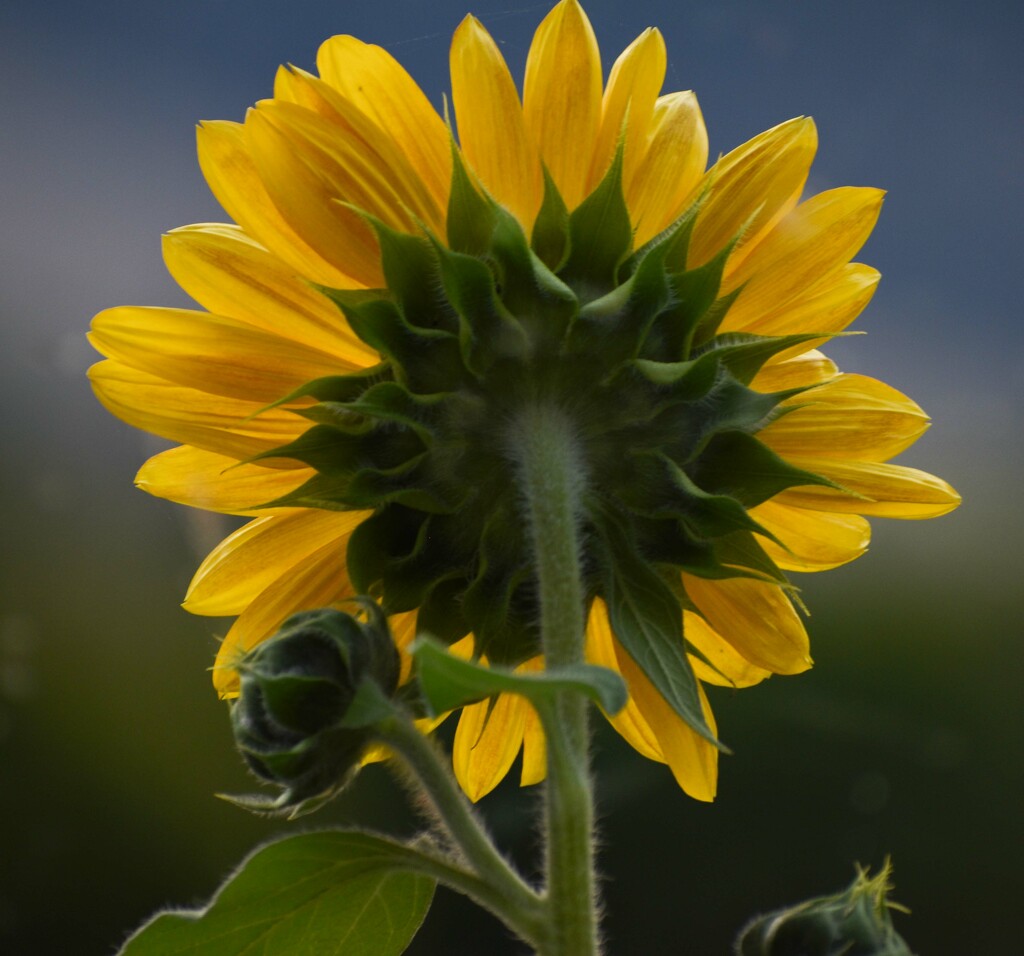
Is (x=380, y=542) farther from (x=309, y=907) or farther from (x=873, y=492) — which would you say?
(x=873, y=492)

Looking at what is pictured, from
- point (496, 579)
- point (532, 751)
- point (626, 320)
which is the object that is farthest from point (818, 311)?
point (532, 751)

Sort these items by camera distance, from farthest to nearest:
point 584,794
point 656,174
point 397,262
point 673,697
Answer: point 656,174 < point 397,262 < point 673,697 < point 584,794

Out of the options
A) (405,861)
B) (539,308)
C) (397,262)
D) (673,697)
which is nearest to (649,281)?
(539,308)

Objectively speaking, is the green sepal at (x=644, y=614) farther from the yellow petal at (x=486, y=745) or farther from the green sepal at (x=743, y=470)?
the yellow petal at (x=486, y=745)

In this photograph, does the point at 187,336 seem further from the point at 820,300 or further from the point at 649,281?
the point at 820,300

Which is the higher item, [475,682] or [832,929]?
[475,682]

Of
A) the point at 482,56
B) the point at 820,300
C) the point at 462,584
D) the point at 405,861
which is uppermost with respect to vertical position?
the point at 482,56

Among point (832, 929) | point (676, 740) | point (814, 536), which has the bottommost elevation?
point (832, 929)

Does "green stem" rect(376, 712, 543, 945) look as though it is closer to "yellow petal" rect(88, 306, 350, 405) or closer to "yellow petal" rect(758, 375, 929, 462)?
"yellow petal" rect(88, 306, 350, 405)
